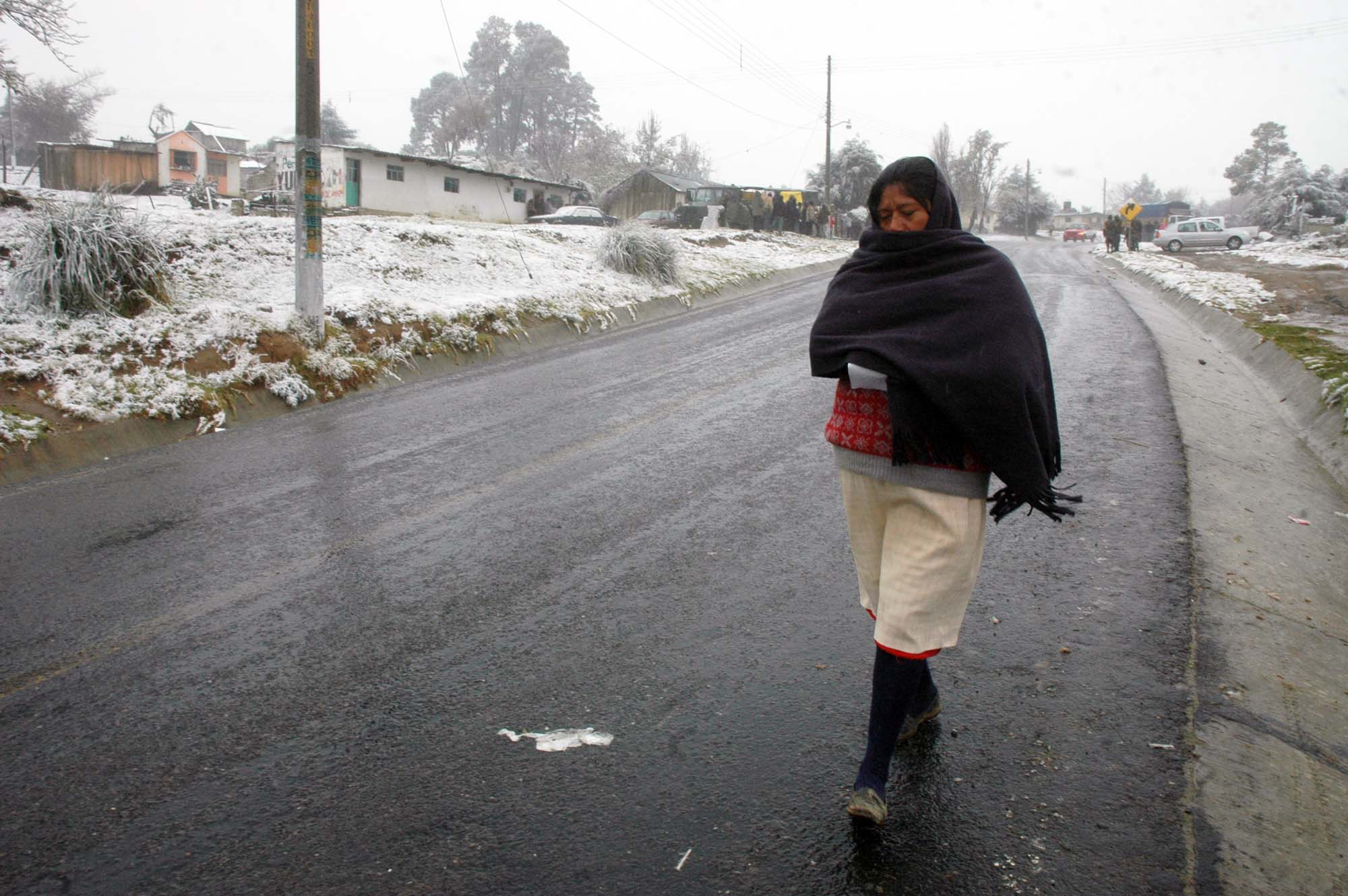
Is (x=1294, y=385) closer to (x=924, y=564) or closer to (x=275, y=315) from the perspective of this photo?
(x=924, y=564)

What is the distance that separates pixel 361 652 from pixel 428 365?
7596mm

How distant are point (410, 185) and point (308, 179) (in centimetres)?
3395

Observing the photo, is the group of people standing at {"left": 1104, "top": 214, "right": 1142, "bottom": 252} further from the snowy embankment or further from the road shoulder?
the road shoulder

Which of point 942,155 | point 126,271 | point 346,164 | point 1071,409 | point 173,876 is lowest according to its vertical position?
point 173,876

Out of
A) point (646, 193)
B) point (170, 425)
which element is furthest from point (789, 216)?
point (170, 425)

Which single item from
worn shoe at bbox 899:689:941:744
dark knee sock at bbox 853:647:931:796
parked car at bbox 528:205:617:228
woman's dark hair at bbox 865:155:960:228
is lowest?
worn shoe at bbox 899:689:941:744

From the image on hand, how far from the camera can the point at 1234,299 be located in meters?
16.6

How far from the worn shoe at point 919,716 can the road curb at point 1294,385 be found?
5086 millimetres

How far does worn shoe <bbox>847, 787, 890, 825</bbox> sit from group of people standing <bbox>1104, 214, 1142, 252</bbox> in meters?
43.2

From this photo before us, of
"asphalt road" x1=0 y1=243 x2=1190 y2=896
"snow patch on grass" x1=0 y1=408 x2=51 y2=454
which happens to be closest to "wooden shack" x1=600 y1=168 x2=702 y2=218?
"snow patch on grass" x1=0 y1=408 x2=51 y2=454

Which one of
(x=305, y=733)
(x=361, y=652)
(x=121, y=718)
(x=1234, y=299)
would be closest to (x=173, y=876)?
(x=305, y=733)

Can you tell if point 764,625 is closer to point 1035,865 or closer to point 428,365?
point 1035,865

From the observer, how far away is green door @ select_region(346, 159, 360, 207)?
129 feet

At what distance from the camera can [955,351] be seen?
8.20ft
